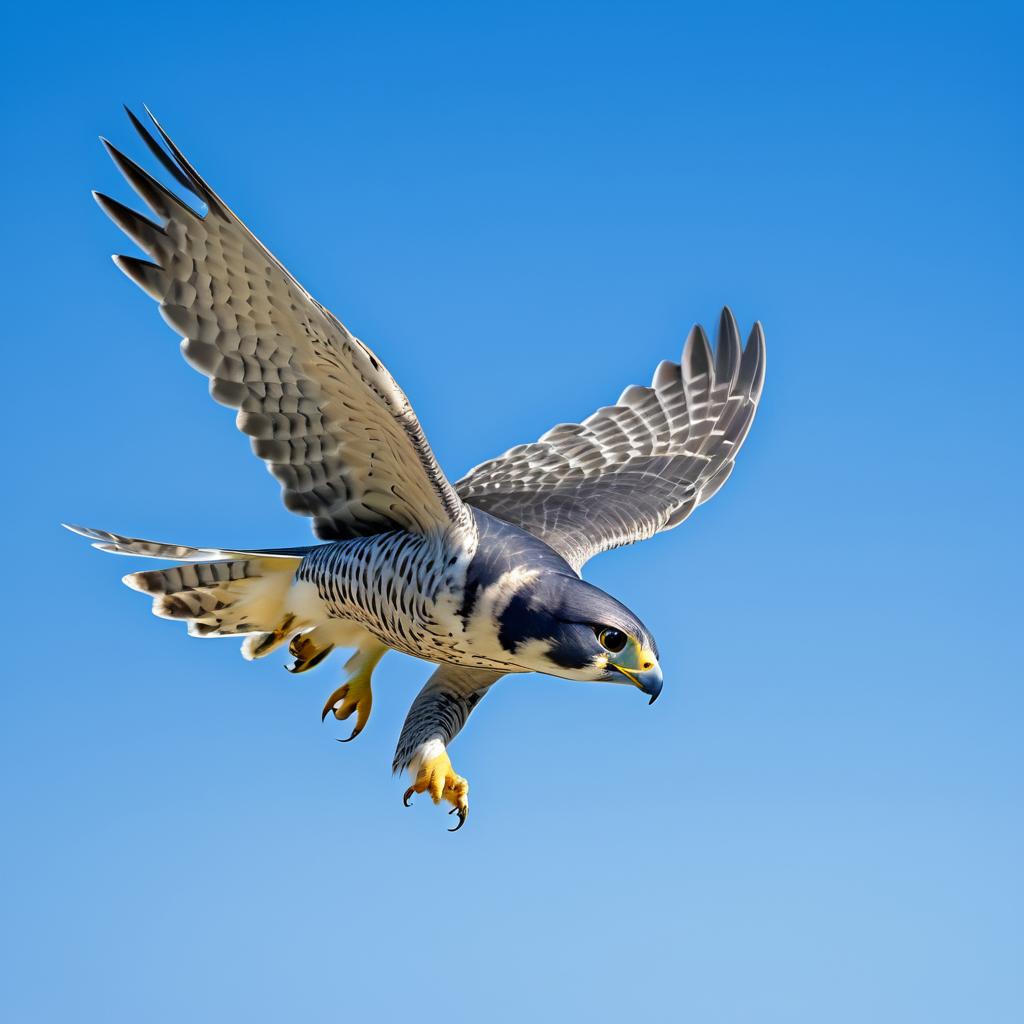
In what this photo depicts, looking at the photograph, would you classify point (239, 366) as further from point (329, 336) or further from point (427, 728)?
point (427, 728)

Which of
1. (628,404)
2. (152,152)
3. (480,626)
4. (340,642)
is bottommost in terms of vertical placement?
(480,626)

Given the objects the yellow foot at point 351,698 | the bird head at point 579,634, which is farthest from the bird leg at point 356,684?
the bird head at point 579,634

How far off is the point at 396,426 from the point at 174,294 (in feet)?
4.30

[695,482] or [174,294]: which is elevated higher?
[695,482]

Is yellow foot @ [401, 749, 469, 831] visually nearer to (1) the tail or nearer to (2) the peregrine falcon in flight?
(2) the peregrine falcon in flight

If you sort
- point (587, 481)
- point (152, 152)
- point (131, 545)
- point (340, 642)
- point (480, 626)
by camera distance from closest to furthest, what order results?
1. point (152, 152)
2. point (480, 626)
3. point (131, 545)
4. point (340, 642)
5. point (587, 481)

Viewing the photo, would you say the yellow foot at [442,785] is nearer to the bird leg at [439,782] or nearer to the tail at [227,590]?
the bird leg at [439,782]

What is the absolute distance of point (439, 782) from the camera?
30.3 feet

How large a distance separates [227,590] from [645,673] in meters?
2.97

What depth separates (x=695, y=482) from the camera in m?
12.0

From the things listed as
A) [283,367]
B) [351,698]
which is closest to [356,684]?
[351,698]

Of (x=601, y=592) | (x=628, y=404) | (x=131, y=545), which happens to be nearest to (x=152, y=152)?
(x=131, y=545)

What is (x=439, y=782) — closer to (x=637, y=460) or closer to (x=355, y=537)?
(x=355, y=537)

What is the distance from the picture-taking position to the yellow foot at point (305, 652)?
1011cm
